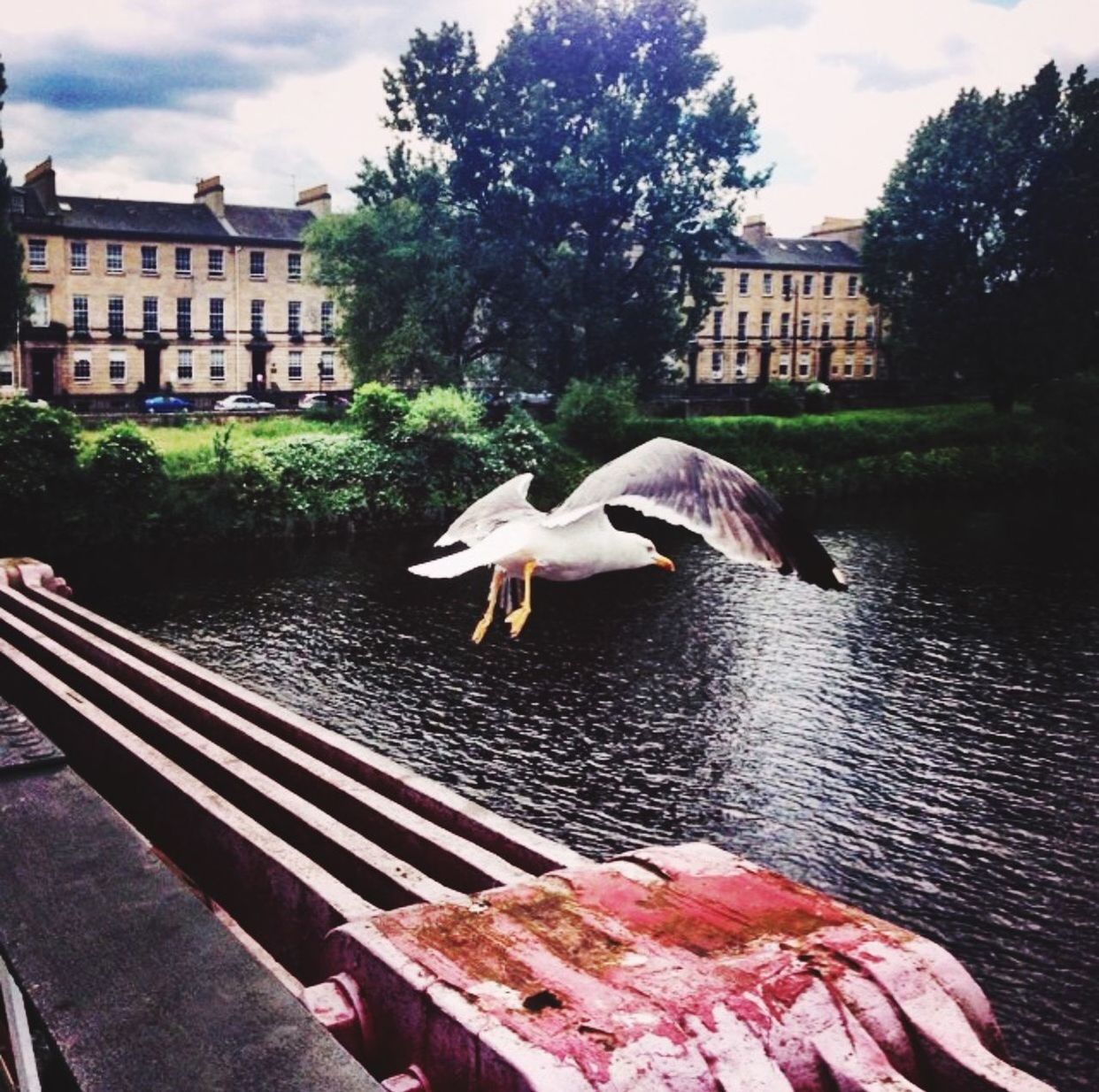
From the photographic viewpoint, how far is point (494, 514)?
21.0ft

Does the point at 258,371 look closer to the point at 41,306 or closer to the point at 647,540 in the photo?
the point at 41,306

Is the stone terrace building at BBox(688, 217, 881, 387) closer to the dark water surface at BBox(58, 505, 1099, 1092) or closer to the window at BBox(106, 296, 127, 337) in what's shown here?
the window at BBox(106, 296, 127, 337)

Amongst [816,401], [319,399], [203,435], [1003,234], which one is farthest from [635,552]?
[319,399]

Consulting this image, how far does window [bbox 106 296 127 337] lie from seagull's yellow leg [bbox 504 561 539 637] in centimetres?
6049

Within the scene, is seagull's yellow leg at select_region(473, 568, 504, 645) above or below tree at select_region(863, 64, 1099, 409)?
below

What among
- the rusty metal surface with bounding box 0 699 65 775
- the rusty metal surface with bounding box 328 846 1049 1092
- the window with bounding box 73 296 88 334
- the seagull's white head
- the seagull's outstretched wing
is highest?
the window with bounding box 73 296 88 334

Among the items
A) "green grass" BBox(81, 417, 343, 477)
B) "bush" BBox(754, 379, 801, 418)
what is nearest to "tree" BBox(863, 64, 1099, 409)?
"bush" BBox(754, 379, 801, 418)

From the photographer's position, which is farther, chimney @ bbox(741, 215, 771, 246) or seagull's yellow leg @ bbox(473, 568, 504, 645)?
chimney @ bbox(741, 215, 771, 246)

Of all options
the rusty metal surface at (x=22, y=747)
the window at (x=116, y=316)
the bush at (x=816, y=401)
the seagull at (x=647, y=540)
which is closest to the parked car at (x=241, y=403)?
the window at (x=116, y=316)

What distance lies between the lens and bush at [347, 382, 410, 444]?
36469mm

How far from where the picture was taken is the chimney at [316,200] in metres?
65.7

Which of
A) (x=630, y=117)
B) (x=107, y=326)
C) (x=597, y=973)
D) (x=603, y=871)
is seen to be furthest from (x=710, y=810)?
(x=107, y=326)

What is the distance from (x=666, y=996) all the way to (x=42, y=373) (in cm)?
6189

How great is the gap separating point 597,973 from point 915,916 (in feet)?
32.1
